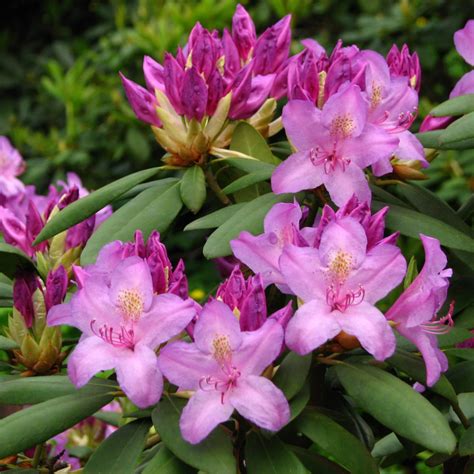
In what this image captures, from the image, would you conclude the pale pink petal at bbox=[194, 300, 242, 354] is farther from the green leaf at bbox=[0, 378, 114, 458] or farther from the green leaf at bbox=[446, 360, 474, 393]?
the green leaf at bbox=[446, 360, 474, 393]

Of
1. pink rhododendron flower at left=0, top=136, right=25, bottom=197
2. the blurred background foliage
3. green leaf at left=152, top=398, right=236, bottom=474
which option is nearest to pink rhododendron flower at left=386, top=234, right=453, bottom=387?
green leaf at left=152, top=398, right=236, bottom=474

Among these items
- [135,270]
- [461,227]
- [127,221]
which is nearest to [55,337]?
[127,221]

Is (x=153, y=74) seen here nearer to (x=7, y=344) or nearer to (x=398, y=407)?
(x=7, y=344)

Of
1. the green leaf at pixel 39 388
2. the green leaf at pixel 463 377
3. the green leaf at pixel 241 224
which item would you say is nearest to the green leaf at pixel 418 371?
the green leaf at pixel 463 377

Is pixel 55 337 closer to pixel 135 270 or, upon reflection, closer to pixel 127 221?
pixel 127 221

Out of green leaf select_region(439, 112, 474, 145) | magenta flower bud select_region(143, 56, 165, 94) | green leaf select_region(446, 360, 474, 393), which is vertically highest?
magenta flower bud select_region(143, 56, 165, 94)

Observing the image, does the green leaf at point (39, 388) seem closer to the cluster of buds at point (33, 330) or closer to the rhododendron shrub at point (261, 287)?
the rhododendron shrub at point (261, 287)
